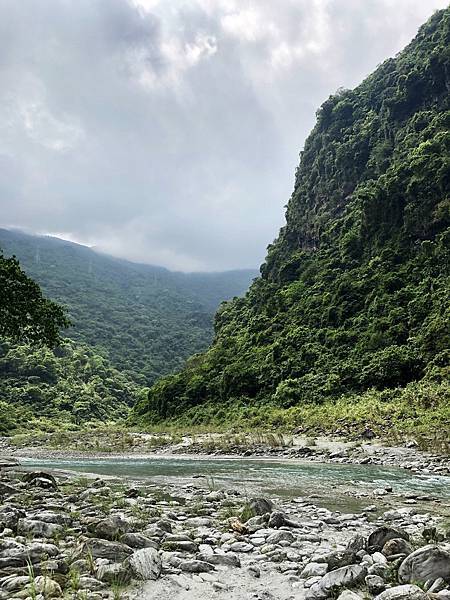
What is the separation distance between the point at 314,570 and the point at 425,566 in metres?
1.59

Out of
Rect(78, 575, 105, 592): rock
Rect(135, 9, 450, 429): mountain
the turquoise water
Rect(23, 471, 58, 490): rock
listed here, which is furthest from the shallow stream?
Rect(135, 9, 450, 429): mountain

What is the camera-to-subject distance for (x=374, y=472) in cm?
2150

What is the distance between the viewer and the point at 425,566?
6.41 meters

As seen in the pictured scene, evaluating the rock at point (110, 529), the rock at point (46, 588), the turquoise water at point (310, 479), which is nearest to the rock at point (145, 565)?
the rock at point (46, 588)

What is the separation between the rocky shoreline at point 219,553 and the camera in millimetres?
6301

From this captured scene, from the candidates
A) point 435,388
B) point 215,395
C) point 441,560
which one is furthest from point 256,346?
point 441,560

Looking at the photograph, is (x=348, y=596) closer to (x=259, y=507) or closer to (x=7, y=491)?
(x=259, y=507)

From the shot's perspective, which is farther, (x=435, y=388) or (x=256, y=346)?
(x=256, y=346)

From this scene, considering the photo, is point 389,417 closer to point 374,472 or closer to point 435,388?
point 435,388

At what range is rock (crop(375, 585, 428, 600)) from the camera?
543 centimetres

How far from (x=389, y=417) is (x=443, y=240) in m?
35.3

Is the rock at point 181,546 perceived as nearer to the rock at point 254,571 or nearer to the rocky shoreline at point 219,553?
the rocky shoreline at point 219,553

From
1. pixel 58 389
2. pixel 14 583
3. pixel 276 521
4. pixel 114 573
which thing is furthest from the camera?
pixel 58 389

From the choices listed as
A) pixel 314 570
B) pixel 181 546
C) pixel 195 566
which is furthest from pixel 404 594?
pixel 181 546
